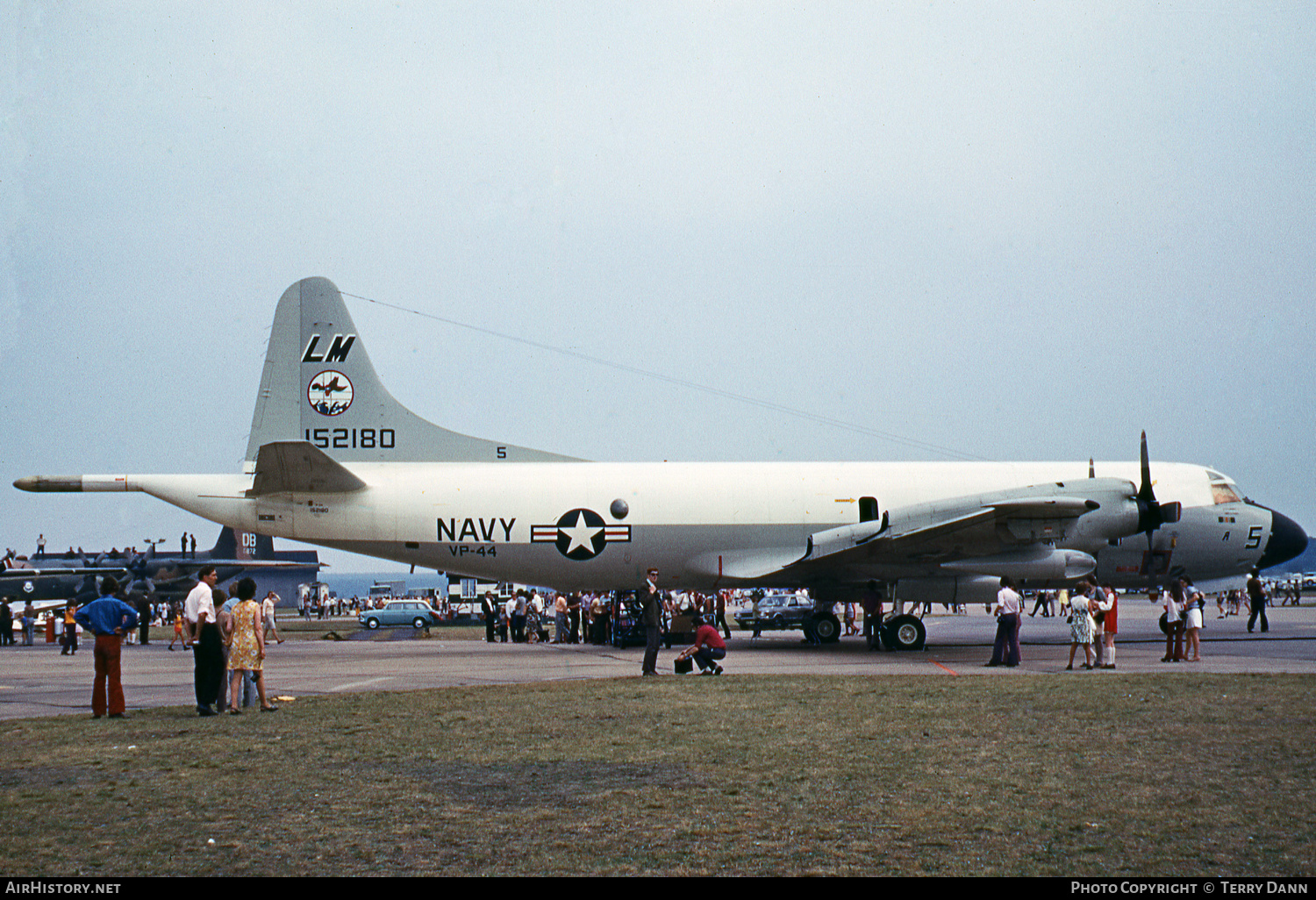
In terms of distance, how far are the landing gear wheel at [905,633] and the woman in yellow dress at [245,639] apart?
1539cm

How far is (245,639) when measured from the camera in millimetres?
13711

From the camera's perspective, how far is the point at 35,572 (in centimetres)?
5250

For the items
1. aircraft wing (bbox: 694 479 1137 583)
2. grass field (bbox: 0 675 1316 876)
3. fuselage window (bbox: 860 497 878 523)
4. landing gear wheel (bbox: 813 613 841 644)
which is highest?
fuselage window (bbox: 860 497 878 523)

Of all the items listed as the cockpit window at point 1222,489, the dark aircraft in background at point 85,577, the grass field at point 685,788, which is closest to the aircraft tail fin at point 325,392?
the grass field at point 685,788

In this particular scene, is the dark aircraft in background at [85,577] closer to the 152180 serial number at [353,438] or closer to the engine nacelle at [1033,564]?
the 152180 serial number at [353,438]

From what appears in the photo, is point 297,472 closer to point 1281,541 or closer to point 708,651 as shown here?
point 708,651

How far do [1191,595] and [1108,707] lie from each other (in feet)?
28.4

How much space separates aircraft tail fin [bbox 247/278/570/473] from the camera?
2502 centimetres

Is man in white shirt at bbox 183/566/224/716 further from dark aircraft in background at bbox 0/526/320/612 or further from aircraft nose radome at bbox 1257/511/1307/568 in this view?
dark aircraft in background at bbox 0/526/320/612

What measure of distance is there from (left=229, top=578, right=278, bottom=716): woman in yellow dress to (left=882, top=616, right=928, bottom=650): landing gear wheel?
50.5 feet

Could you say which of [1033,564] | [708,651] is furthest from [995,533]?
[708,651]

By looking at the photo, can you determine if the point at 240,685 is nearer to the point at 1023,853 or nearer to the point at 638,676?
the point at 638,676

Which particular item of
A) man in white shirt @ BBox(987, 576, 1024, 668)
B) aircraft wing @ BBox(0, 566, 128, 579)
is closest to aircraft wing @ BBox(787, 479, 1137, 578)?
man in white shirt @ BBox(987, 576, 1024, 668)
